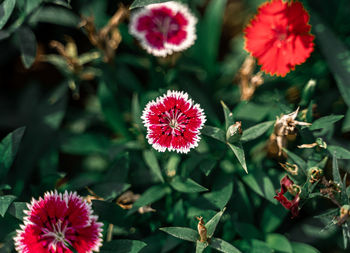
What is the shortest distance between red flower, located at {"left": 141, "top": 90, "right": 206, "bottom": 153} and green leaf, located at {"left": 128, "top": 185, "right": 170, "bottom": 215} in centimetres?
21

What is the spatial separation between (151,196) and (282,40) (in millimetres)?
571

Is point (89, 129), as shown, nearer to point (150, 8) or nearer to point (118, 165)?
point (118, 165)

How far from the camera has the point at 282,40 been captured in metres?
1.07

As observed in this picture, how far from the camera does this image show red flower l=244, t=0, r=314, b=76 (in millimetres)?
1057

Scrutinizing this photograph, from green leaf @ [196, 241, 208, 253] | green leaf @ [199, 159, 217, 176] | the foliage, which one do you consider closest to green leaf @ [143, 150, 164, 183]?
the foliage

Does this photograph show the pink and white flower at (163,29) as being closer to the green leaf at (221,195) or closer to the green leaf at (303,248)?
the green leaf at (221,195)

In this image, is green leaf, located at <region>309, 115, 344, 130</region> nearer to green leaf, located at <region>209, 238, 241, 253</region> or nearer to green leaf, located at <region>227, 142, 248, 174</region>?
green leaf, located at <region>227, 142, 248, 174</region>

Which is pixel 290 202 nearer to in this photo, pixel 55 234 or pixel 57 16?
pixel 55 234

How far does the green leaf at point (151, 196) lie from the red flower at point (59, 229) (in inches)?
5.9

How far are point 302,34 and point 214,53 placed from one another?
431 millimetres

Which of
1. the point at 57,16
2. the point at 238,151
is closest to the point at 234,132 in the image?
the point at 238,151

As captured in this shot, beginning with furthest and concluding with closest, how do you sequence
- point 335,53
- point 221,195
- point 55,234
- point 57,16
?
point 57,16, point 335,53, point 221,195, point 55,234

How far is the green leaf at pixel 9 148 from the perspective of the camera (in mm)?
1041

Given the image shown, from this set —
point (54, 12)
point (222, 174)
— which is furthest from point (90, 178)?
point (54, 12)
